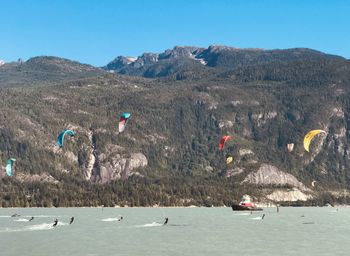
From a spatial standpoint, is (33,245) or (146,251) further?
(33,245)

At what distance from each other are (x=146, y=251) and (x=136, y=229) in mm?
58945

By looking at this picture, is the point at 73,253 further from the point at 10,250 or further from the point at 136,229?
the point at 136,229

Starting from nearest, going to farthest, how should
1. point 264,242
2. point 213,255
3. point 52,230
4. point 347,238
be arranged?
point 213,255 < point 264,242 < point 347,238 < point 52,230

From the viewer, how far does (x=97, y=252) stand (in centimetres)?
12712

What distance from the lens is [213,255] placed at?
125 meters

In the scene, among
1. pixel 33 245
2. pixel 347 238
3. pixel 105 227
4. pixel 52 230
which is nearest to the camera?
pixel 33 245

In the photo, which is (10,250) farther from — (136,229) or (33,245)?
(136,229)

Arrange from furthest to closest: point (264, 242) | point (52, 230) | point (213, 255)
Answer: point (52, 230)
point (264, 242)
point (213, 255)

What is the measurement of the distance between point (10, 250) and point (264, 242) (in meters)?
49.1

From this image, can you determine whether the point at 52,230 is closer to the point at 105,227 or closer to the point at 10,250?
the point at 105,227

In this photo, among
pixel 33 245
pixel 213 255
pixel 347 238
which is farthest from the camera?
pixel 347 238

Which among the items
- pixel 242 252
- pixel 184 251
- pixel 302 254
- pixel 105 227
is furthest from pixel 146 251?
pixel 105 227

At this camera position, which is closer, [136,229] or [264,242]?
[264,242]

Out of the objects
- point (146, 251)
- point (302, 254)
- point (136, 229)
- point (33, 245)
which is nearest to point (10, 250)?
point (33, 245)
